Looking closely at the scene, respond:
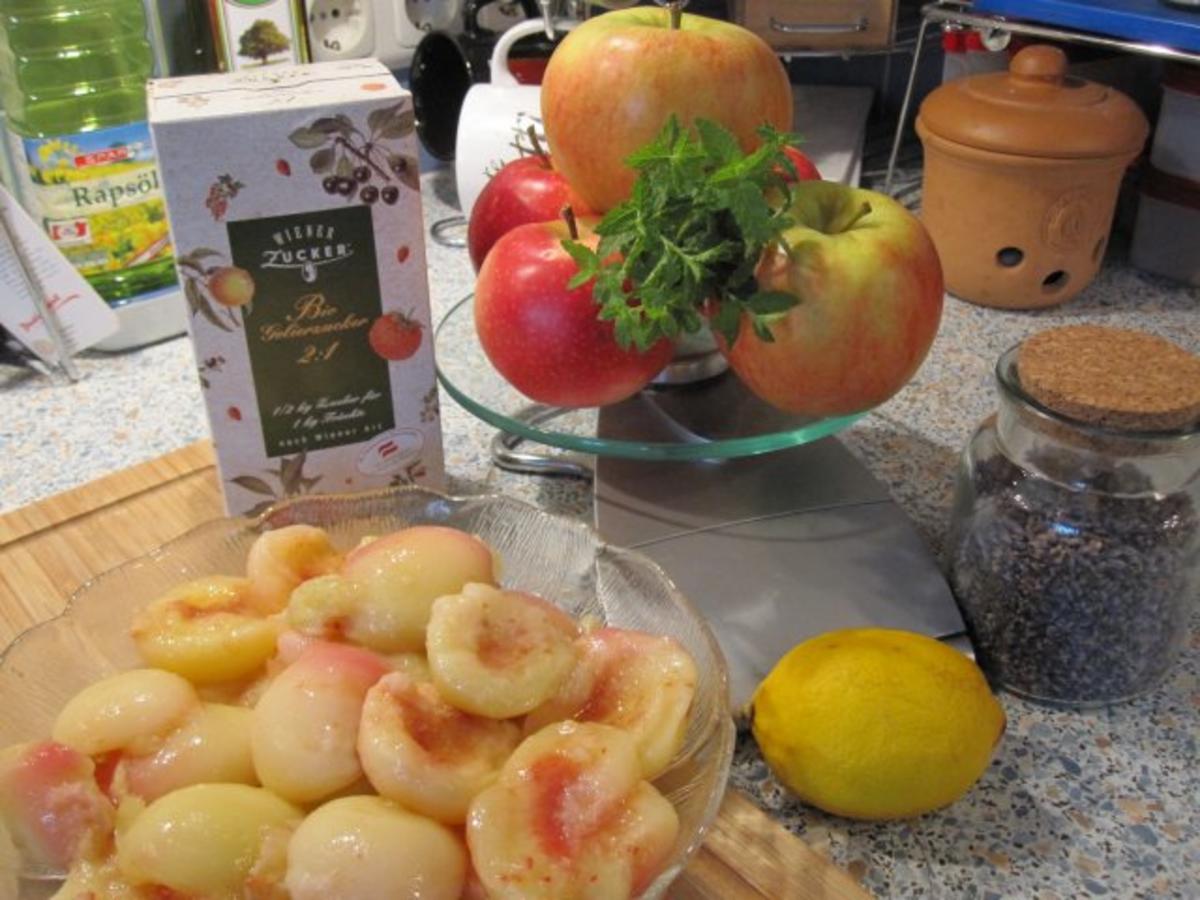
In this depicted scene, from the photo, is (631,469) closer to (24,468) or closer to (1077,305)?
(24,468)

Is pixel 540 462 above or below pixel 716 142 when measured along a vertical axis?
below

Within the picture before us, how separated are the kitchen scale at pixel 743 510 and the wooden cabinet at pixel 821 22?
504 mm

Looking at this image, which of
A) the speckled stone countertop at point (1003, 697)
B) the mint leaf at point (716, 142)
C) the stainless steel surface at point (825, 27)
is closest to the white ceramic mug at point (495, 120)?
the speckled stone countertop at point (1003, 697)

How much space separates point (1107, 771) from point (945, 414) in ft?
1.11

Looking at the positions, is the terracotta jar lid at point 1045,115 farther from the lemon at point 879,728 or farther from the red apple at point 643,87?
the lemon at point 879,728

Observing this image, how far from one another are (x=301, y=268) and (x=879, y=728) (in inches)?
13.7

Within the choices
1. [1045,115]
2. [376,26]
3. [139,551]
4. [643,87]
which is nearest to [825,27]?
[1045,115]

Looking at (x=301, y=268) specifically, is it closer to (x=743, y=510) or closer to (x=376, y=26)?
(x=743, y=510)

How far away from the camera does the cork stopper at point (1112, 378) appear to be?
50 centimetres

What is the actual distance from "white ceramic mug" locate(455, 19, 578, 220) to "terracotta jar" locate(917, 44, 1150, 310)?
0.33 meters

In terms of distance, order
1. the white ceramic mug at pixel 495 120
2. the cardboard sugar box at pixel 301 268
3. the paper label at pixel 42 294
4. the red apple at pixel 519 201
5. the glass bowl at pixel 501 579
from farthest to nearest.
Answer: the white ceramic mug at pixel 495 120 < the paper label at pixel 42 294 < the red apple at pixel 519 201 < the cardboard sugar box at pixel 301 268 < the glass bowl at pixel 501 579

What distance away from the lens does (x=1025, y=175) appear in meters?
0.89

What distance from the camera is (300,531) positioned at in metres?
0.50

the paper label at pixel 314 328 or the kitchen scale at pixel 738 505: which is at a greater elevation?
the paper label at pixel 314 328
